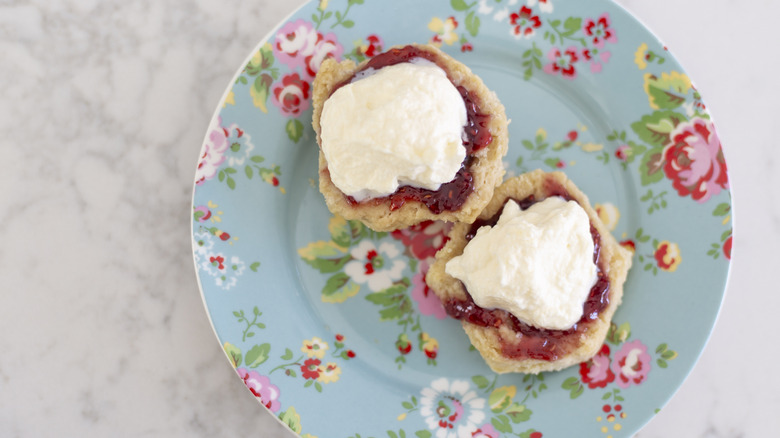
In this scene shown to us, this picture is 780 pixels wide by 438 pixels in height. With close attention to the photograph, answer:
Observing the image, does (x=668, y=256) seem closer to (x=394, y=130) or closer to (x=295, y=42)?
(x=394, y=130)

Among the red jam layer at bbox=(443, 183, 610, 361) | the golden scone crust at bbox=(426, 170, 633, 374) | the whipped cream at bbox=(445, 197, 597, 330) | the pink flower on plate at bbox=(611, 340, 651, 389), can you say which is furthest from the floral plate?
the whipped cream at bbox=(445, 197, 597, 330)

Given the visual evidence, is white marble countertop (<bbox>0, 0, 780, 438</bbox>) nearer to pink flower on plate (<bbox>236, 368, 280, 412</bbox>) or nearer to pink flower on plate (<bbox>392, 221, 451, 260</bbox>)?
pink flower on plate (<bbox>236, 368, 280, 412</bbox>)

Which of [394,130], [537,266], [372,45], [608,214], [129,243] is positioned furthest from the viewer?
[129,243]

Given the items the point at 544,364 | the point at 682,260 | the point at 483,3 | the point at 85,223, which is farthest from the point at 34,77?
the point at 682,260

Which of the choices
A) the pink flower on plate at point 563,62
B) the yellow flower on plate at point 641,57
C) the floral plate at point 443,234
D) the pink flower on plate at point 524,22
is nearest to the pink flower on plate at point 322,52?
the floral plate at point 443,234

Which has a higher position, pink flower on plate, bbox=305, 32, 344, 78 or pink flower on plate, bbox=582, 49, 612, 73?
pink flower on plate, bbox=305, 32, 344, 78

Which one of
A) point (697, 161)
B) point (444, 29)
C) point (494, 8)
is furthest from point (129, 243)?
point (697, 161)

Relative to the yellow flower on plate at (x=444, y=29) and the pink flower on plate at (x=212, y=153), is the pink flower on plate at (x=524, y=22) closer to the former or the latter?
the yellow flower on plate at (x=444, y=29)
